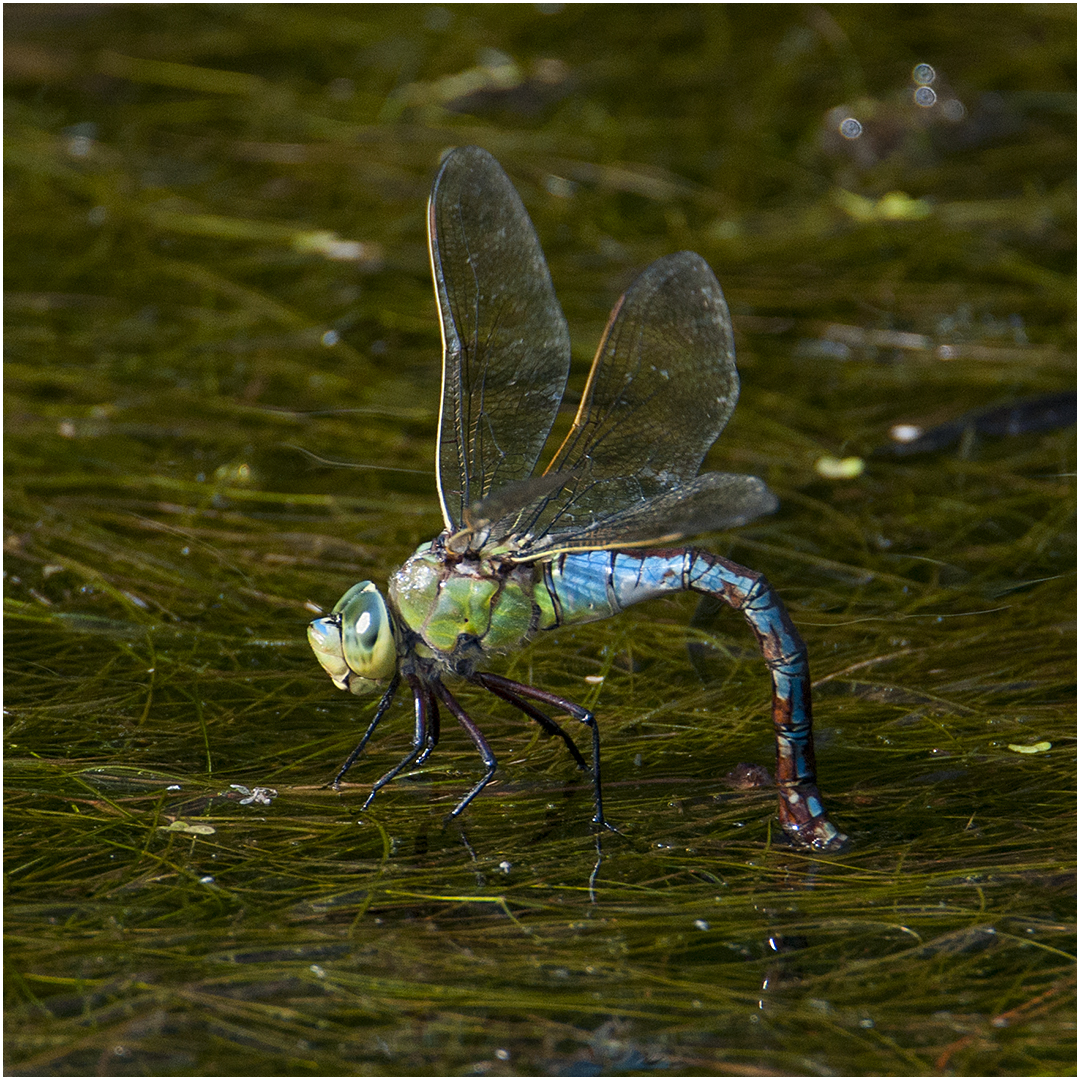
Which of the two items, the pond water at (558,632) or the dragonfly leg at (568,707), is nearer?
the pond water at (558,632)

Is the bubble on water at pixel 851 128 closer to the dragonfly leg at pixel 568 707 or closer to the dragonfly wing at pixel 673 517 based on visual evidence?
the dragonfly wing at pixel 673 517

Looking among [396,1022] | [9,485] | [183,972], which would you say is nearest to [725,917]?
[396,1022]

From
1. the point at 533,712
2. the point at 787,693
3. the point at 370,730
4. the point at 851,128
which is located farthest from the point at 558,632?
the point at 851,128

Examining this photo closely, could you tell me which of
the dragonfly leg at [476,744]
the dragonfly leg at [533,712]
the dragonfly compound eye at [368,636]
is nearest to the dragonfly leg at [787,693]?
the dragonfly leg at [533,712]

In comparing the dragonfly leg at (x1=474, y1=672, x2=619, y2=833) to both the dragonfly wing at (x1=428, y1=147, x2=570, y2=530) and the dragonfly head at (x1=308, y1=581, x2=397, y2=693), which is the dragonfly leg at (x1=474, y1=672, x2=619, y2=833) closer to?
A: the dragonfly head at (x1=308, y1=581, x2=397, y2=693)

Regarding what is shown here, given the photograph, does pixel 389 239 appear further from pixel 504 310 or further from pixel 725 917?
pixel 725 917
